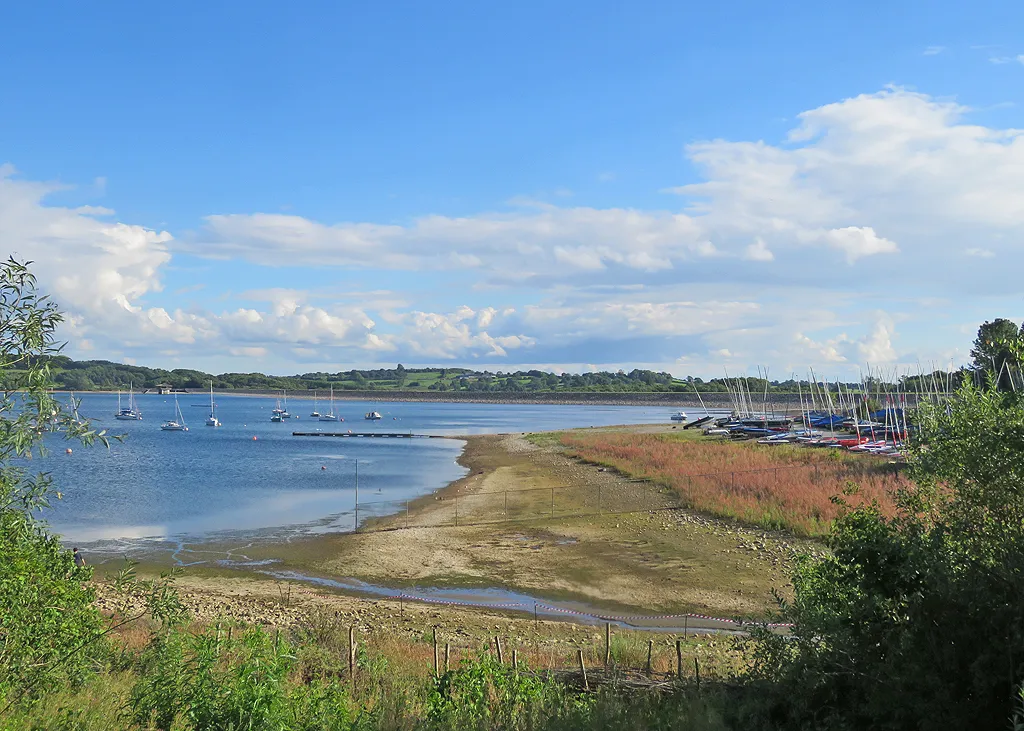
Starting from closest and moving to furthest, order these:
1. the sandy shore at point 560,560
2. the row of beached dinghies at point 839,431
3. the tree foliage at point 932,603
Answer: the tree foliage at point 932,603, the sandy shore at point 560,560, the row of beached dinghies at point 839,431

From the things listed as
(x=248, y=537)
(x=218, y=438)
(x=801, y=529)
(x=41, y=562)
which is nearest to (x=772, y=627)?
(x=801, y=529)

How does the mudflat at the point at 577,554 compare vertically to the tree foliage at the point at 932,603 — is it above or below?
below

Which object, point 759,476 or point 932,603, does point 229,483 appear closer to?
point 759,476

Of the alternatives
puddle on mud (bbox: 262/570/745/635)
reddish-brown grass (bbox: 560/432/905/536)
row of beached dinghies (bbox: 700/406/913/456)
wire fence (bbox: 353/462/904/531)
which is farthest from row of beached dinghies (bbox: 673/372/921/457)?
puddle on mud (bbox: 262/570/745/635)

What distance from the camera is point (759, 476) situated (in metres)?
47.3

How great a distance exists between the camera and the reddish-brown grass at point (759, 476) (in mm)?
36531

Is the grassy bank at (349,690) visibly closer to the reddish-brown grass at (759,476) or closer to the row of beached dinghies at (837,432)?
the reddish-brown grass at (759,476)

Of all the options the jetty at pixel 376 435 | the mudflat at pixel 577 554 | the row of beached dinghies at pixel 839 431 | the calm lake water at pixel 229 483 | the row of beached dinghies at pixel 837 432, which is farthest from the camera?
the jetty at pixel 376 435

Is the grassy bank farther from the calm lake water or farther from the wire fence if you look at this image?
the wire fence

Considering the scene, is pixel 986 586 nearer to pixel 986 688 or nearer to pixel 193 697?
pixel 986 688

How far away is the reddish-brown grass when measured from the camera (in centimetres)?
3653

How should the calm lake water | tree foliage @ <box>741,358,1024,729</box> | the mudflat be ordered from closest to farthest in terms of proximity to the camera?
1. tree foliage @ <box>741,358,1024,729</box>
2. the mudflat
3. the calm lake water

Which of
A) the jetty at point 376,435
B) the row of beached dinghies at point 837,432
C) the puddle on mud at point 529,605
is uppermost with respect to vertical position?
the row of beached dinghies at point 837,432

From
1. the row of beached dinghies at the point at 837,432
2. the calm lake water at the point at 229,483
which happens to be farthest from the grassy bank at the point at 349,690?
the row of beached dinghies at the point at 837,432
